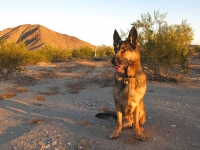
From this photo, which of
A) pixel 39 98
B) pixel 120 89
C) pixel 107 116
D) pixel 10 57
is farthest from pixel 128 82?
pixel 10 57

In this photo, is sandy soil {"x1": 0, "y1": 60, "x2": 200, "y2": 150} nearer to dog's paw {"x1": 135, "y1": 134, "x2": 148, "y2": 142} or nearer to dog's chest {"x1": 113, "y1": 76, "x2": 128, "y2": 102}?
dog's paw {"x1": 135, "y1": 134, "x2": 148, "y2": 142}

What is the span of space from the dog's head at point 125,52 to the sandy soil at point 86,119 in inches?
61.5

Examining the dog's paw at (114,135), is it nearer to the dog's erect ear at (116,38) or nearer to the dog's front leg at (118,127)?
the dog's front leg at (118,127)

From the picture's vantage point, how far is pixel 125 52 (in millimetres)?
4766

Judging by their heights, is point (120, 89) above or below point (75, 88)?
above

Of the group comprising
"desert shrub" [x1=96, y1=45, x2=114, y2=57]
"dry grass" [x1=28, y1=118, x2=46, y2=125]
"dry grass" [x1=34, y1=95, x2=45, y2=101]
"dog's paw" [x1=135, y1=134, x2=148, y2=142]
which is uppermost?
"desert shrub" [x1=96, y1=45, x2=114, y2=57]

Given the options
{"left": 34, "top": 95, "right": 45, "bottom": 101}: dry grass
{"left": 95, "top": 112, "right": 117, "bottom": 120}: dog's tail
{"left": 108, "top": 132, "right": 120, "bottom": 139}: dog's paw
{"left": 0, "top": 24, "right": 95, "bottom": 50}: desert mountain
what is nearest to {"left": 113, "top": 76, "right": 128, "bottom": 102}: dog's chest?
{"left": 108, "top": 132, "right": 120, "bottom": 139}: dog's paw

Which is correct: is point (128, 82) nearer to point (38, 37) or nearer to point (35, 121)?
point (35, 121)

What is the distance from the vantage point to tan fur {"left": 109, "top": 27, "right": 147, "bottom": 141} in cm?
480

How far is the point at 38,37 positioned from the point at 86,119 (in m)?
117

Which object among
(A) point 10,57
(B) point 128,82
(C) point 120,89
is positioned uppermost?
(A) point 10,57

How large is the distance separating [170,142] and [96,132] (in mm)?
1599

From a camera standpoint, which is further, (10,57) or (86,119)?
(10,57)

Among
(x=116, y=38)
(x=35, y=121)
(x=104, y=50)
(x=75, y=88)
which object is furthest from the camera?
(x=104, y=50)
